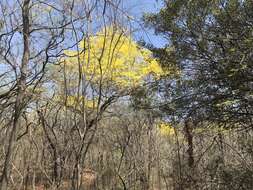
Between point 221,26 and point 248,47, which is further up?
point 221,26

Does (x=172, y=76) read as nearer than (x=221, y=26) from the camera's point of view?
No

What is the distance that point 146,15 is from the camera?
10555 mm

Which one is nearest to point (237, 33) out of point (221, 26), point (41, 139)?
point (221, 26)

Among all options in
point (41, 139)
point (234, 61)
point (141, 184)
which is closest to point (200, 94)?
point (234, 61)

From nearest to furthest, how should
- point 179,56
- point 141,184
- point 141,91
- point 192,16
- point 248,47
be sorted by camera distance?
1. point 248,47
2. point 192,16
3. point 179,56
4. point 141,91
5. point 141,184

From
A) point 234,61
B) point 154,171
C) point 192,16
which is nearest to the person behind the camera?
point 234,61

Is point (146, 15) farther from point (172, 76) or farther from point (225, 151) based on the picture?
point (225, 151)

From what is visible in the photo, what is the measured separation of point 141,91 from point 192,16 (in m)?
2.32

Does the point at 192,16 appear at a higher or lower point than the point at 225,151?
higher

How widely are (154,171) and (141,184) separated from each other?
4.70 ft

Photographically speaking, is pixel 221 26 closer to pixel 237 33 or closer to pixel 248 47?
pixel 237 33

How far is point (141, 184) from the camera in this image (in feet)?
55.6

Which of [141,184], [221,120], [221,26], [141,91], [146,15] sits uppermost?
[146,15]

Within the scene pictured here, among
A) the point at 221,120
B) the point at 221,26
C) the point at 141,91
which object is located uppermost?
the point at 221,26
